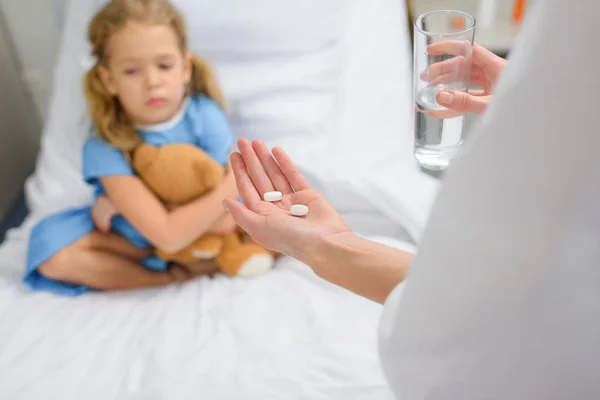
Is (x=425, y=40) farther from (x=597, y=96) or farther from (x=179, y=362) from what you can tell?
(x=179, y=362)

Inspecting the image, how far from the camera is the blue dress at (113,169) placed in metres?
1.24

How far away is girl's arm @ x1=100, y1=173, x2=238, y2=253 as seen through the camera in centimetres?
121

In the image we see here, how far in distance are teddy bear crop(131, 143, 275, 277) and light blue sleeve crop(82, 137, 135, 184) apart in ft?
0.10

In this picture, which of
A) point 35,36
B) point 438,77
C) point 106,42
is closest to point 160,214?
point 106,42

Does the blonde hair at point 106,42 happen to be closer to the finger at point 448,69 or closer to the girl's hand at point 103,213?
the girl's hand at point 103,213

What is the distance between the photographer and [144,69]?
47.6 inches

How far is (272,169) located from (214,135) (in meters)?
0.41

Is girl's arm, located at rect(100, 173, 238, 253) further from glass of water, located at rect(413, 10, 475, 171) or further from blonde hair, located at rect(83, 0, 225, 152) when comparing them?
glass of water, located at rect(413, 10, 475, 171)

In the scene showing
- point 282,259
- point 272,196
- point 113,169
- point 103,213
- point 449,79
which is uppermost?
point 449,79

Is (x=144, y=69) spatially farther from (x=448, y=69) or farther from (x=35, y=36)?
(x=35, y=36)

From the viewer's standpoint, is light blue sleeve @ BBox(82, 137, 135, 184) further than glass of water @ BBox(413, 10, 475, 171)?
Yes

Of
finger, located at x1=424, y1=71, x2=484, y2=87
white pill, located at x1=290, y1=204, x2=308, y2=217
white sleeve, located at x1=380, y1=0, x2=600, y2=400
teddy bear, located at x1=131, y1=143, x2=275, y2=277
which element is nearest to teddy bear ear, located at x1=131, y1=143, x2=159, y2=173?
teddy bear, located at x1=131, y1=143, x2=275, y2=277

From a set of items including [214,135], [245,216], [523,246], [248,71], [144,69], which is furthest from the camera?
[248,71]

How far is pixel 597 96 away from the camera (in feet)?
1.34
